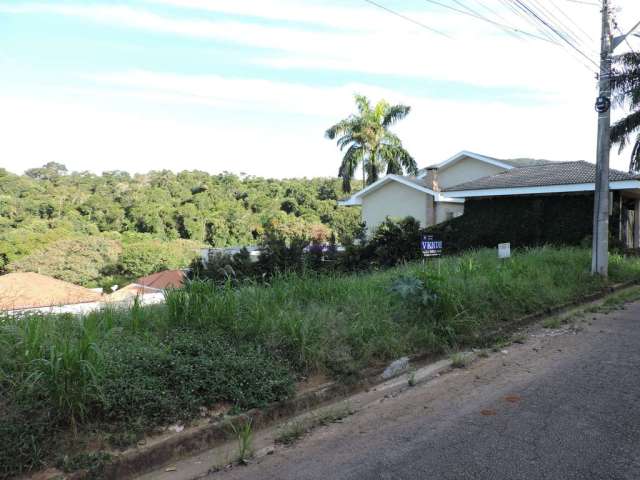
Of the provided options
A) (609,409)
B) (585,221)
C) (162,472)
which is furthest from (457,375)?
(585,221)

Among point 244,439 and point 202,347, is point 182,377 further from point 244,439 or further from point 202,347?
point 244,439

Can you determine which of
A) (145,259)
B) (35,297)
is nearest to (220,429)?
(35,297)

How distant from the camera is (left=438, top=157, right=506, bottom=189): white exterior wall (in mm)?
27531

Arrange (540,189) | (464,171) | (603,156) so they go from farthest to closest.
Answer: (464,171) → (540,189) → (603,156)

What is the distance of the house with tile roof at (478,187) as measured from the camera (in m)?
18.4

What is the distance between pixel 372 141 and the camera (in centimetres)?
3297

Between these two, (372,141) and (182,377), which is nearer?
(182,377)

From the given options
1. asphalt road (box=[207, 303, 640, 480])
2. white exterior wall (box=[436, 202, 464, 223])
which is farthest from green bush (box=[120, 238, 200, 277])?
asphalt road (box=[207, 303, 640, 480])

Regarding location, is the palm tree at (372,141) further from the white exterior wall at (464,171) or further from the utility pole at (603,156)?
the utility pole at (603,156)

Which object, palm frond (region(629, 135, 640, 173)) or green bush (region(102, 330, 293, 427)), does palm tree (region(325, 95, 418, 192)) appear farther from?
green bush (region(102, 330, 293, 427))

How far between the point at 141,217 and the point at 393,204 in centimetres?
4175

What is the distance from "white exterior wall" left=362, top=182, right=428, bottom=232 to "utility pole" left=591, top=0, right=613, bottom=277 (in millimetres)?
15585

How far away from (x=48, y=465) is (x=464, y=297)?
5793 mm

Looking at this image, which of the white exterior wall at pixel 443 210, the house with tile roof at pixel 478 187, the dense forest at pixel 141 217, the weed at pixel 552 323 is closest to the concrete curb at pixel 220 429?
the weed at pixel 552 323
